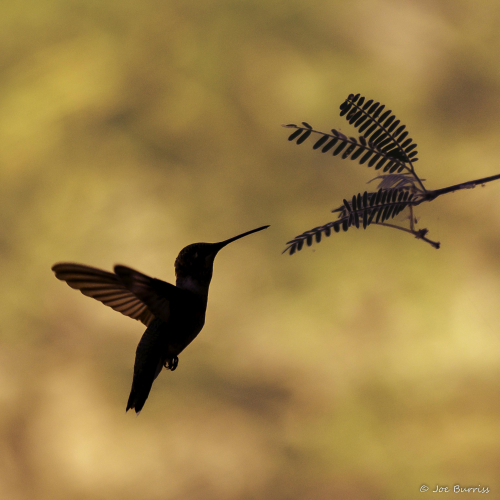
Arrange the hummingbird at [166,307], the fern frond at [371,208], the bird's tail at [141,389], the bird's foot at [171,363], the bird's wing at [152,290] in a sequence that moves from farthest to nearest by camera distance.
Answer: the bird's foot at [171,363] → the bird's tail at [141,389] → the hummingbird at [166,307] → the fern frond at [371,208] → the bird's wing at [152,290]

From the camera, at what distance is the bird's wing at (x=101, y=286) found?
43.2 inches

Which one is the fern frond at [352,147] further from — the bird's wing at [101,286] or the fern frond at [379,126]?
the bird's wing at [101,286]

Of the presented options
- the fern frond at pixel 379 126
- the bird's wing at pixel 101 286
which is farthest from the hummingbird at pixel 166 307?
the fern frond at pixel 379 126

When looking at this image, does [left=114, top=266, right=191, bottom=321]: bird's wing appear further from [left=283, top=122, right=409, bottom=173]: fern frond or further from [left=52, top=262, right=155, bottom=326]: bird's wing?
[left=283, top=122, right=409, bottom=173]: fern frond

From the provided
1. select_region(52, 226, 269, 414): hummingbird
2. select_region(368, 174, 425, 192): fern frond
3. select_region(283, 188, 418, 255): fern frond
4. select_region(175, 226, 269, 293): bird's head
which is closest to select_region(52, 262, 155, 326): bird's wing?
select_region(52, 226, 269, 414): hummingbird

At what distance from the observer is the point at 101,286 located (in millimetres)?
1265

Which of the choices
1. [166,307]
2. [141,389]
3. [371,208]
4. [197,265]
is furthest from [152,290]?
[371,208]

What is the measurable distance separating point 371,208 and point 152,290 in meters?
0.59

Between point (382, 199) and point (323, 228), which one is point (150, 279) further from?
point (382, 199)

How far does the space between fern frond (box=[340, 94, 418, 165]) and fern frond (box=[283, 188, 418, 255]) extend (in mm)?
130

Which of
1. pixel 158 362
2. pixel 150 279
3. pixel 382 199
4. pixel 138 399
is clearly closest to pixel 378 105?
pixel 382 199

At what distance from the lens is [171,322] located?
138 cm

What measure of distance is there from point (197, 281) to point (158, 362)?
29 cm

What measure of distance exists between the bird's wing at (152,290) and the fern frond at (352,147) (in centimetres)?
49
